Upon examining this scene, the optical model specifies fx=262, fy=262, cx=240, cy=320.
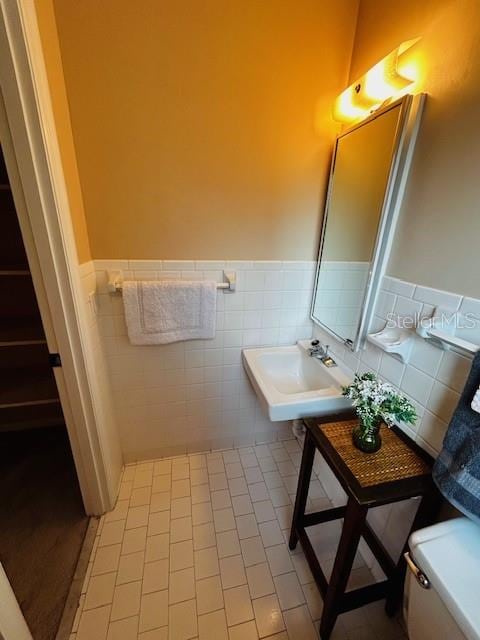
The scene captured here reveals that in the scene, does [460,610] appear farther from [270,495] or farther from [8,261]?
[8,261]

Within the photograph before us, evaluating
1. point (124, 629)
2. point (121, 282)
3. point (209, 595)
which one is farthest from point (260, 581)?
point (121, 282)

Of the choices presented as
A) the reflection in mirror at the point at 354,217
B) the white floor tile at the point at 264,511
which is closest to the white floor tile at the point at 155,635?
the white floor tile at the point at 264,511

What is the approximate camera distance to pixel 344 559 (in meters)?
0.84

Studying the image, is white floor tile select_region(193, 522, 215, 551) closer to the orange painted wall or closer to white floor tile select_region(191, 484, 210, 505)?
white floor tile select_region(191, 484, 210, 505)

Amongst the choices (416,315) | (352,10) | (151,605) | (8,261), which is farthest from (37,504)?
(352,10)

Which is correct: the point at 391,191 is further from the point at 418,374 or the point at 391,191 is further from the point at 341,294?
the point at 418,374

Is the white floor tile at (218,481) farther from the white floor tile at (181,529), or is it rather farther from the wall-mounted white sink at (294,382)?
the wall-mounted white sink at (294,382)

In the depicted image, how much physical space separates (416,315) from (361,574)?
48.8 inches

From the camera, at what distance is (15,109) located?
2.66ft

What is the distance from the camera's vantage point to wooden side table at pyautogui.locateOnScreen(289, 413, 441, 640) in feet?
2.63

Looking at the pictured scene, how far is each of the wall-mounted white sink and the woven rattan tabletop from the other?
0.51 feet

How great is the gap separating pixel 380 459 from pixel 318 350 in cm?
67

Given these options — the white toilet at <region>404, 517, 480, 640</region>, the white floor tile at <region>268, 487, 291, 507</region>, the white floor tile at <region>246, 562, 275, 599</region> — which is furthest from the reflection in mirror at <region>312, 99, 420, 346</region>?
the white floor tile at <region>246, 562, 275, 599</region>

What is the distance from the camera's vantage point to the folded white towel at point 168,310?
51.8 inches
